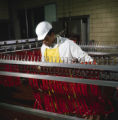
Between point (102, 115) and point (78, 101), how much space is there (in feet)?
1.36

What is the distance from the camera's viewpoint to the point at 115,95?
1.90 metres

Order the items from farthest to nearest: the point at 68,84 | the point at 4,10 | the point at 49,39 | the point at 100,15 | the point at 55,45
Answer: the point at 4,10, the point at 100,15, the point at 55,45, the point at 49,39, the point at 68,84

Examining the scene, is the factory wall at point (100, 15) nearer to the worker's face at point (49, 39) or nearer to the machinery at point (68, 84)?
the worker's face at point (49, 39)

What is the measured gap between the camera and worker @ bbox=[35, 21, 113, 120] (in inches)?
66.4

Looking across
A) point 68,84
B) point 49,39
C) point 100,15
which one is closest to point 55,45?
point 49,39

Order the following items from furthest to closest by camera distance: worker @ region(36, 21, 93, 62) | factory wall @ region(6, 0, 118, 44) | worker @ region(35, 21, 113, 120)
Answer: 1. factory wall @ region(6, 0, 118, 44)
2. worker @ region(36, 21, 93, 62)
3. worker @ region(35, 21, 113, 120)

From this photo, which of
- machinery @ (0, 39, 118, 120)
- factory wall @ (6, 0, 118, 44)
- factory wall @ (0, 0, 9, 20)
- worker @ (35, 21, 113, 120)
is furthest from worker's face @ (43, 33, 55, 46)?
factory wall @ (0, 0, 9, 20)

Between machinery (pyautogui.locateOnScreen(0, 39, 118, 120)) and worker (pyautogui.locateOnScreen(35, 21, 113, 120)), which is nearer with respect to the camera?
machinery (pyautogui.locateOnScreen(0, 39, 118, 120))

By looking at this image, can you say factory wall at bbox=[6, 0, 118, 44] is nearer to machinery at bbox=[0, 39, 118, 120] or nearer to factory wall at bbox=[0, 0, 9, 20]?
machinery at bbox=[0, 39, 118, 120]

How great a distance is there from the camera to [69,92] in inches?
69.9

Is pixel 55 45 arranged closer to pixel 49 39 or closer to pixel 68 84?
pixel 49 39

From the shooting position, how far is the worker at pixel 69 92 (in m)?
1.69

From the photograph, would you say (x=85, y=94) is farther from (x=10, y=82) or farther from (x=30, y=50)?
(x=30, y=50)

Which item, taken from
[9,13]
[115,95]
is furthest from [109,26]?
[9,13]
